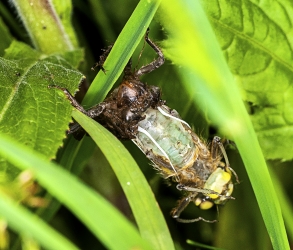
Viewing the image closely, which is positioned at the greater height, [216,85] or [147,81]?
[216,85]

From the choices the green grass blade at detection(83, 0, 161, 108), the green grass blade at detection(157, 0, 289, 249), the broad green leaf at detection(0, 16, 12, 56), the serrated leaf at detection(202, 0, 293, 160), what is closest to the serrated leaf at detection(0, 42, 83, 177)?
the green grass blade at detection(83, 0, 161, 108)

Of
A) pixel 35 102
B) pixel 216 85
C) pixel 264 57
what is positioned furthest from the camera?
pixel 264 57

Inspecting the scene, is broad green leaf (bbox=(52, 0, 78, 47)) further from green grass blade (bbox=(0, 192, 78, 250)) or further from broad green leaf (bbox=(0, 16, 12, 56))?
green grass blade (bbox=(0, 192, 78, 250))

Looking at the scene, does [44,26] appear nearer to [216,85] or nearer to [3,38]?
[3,38]

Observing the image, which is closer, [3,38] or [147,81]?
[3,38]

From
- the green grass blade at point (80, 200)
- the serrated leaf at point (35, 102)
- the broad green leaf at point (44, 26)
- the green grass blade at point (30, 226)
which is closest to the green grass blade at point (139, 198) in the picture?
the serrated leaf at point (35, 102)

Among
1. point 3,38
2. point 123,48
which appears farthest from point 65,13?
point 123,48

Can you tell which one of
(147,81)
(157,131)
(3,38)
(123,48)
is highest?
(123,48)
